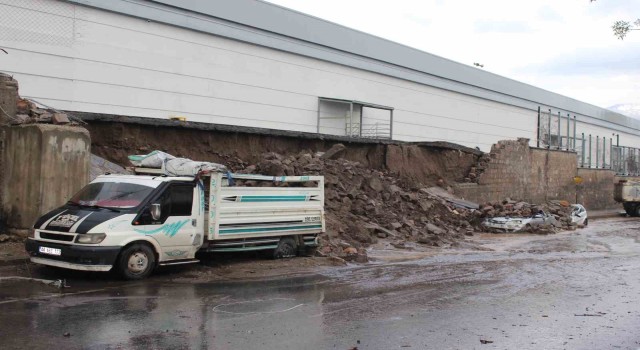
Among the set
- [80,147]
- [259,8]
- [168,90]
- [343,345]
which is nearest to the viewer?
[343,345]

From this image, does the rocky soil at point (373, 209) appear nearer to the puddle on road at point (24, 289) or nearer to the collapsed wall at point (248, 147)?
the collapsed wall at point (248, 147)

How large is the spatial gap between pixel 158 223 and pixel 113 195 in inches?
37.8

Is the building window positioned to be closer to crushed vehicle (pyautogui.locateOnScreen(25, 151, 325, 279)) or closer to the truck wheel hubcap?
crushed vehicle (pyautogui.locateOnScreen(25, 151, 325, 279))

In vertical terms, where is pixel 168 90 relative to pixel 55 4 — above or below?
below

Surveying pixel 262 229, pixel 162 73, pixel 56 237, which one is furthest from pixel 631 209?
pixel 56 237

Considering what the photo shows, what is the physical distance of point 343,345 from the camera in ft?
20.2

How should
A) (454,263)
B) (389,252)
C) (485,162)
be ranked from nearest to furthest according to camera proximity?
(454,263)
(389,252)
(485,162)

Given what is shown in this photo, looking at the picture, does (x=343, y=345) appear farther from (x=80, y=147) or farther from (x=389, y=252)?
(x=389, y=252)

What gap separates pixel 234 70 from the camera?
83.6 ft

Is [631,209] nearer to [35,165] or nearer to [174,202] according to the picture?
[174,202]

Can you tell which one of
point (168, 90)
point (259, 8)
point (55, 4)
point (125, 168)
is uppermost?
point (259, 8)

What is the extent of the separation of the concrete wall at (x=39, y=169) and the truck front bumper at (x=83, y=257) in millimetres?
2597

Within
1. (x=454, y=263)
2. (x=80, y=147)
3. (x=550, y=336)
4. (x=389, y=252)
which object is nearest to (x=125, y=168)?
(x=80, y=147)

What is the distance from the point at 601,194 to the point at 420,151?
84.6 ft
